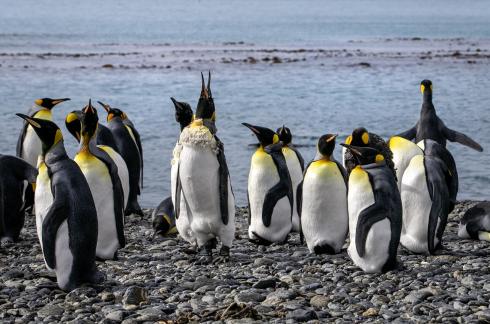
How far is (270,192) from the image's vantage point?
23.6 ft

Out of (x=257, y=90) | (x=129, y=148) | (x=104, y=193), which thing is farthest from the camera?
(x=257, y=90)

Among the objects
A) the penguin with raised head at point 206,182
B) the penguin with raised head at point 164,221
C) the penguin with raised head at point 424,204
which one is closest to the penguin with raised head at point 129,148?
the penguin with raised head at point 164,221

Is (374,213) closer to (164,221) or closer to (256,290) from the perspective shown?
(256,290)

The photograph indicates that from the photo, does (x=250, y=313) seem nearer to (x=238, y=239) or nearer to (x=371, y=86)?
(x=238, y=239)

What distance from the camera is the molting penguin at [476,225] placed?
723cm

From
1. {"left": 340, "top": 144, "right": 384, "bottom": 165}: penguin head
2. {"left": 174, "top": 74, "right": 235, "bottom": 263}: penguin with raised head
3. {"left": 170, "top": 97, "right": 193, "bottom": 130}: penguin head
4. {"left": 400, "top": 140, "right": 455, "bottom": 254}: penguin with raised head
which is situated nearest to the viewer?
{"left": 340, "top": 144, "right": 384, "bottom": 165}: penguin head

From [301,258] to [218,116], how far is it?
12399mm

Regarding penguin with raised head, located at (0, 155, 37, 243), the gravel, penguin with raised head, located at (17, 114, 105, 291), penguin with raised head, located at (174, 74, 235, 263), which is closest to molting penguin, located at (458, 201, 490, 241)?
the gravel

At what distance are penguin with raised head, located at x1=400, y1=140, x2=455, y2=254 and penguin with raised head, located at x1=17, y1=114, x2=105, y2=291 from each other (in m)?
2.43

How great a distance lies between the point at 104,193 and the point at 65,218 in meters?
1.13

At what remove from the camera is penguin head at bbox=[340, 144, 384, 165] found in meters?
6.09

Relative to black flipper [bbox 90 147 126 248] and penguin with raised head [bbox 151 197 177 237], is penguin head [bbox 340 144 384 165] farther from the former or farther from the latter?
penguin with raised head [bbox 151 197 177 237]

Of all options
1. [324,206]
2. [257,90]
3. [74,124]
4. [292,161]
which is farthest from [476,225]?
[257,90]

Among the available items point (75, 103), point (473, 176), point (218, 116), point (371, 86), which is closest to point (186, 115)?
→ point (473, 176)
